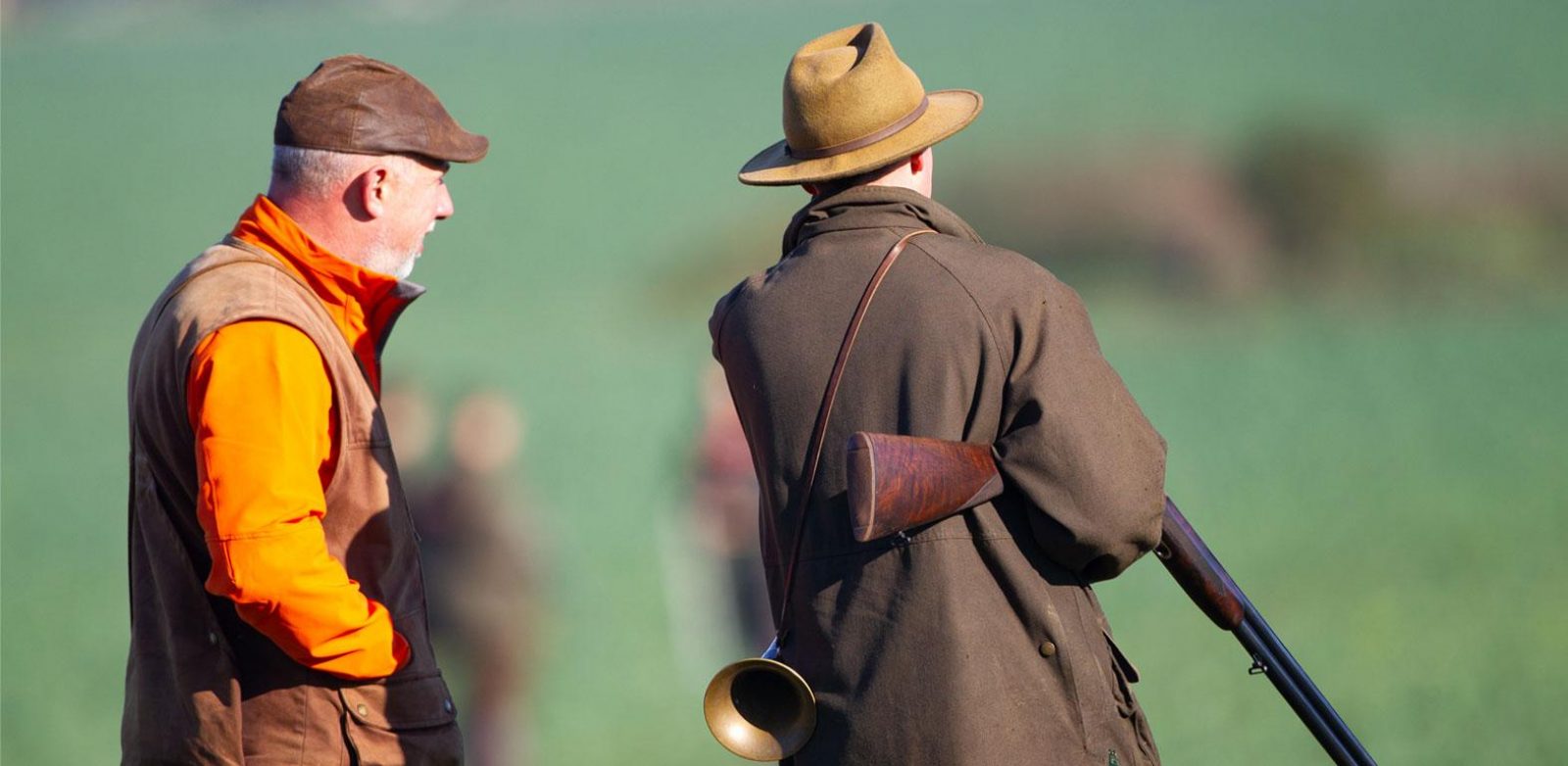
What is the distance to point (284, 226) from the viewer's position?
2.62m

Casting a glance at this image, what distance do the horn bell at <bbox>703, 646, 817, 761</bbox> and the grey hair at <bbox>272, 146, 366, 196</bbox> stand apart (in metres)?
0.93

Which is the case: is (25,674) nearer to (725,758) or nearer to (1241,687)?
(725,758)

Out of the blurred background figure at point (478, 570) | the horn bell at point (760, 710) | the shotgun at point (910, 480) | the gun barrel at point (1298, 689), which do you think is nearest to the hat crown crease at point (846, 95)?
the shotgun at point (910, 480)

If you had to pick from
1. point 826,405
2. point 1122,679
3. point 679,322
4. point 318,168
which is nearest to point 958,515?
point 826,405

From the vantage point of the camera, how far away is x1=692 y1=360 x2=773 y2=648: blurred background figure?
613cm

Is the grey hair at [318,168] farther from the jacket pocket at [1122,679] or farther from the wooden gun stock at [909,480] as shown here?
the jacket pocket at [1122,679]

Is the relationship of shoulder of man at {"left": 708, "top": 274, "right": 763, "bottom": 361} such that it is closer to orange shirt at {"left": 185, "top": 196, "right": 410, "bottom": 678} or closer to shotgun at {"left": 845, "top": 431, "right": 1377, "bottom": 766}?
shotgun at {"left": 845, "top": 431, "right": 1377, "bottom": 766}

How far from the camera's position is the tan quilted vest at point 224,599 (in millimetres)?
2459

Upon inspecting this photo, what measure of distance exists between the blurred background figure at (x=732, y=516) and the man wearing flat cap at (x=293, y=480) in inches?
136

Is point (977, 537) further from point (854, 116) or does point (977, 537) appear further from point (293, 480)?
point (293, 480)

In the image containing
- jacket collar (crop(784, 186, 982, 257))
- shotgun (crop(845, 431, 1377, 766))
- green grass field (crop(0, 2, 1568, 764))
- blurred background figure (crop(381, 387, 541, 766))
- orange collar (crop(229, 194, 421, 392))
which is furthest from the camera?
green grass field (crop(0, 2, 1568, 764))

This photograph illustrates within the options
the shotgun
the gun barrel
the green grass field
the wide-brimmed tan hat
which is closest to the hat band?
the wide-brimmed tan hat

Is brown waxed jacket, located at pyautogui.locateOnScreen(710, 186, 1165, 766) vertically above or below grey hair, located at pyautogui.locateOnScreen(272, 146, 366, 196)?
below

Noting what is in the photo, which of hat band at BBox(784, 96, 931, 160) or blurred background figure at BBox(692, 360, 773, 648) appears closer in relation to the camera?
hat band at BBox(784, 96, 931, 160)
